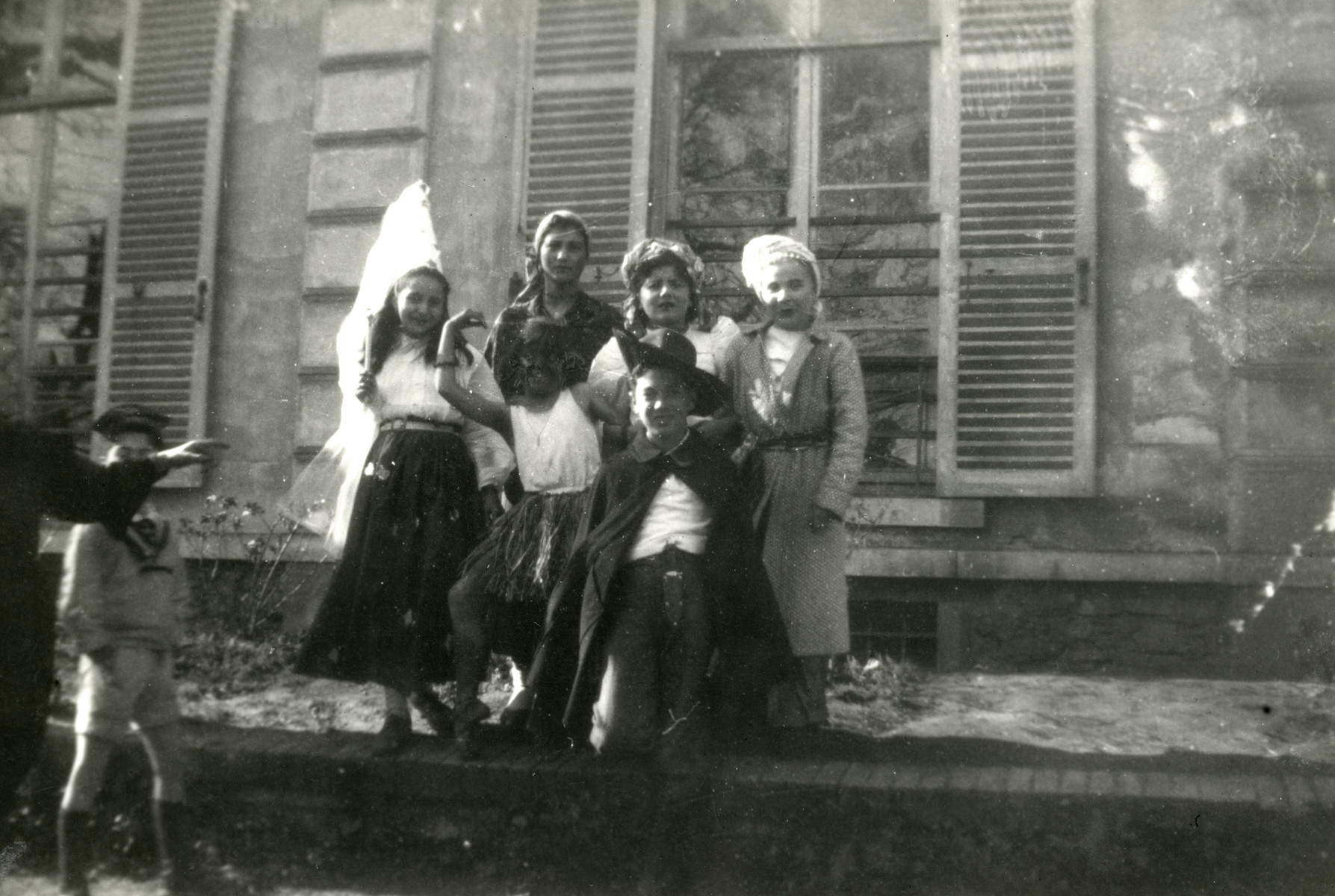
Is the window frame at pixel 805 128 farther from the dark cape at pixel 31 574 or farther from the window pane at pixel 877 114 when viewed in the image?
the dark cape at pixel 31 574

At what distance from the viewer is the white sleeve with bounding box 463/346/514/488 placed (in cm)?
282

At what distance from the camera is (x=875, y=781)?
2.19m

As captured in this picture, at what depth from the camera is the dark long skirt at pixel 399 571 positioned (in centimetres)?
270

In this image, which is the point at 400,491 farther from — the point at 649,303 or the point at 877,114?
the point at 877,114

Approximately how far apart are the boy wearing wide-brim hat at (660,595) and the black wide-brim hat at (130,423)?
96 centimetres

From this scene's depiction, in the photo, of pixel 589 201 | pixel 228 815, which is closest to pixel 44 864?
pixel 228 815

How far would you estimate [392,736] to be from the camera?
2.57m

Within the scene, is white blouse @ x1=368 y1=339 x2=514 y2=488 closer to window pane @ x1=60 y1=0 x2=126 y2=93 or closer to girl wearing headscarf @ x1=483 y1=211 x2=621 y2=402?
girl wearing headscarf @ x1=483 y1=211 x2=621 y2=402

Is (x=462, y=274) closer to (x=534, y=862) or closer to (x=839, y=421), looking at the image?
(x=839, y=421)

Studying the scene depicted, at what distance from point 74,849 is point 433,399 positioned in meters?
1.23

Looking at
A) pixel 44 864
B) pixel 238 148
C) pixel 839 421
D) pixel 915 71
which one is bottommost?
pixel 44 864

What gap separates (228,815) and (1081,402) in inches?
98.3

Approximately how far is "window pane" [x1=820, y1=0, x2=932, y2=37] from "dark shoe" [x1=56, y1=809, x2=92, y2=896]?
3.18 metres

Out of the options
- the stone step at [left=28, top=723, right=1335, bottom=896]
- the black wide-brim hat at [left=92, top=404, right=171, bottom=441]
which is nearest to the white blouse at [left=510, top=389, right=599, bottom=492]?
the stone step at [left=28, top=723, right=1335, bottom=896]
